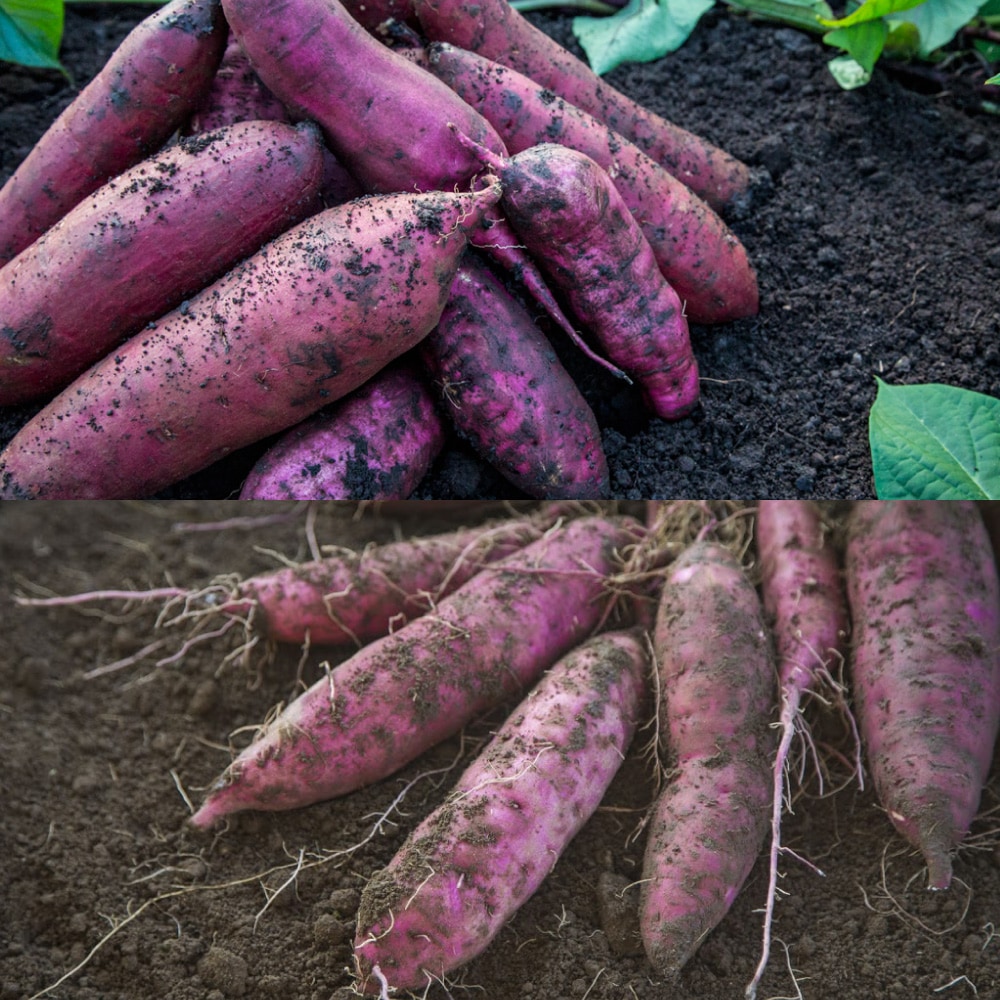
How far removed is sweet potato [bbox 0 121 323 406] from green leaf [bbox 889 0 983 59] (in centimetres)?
111

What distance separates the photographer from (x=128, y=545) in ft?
4.93

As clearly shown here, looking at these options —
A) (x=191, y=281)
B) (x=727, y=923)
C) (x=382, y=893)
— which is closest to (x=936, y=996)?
(x=727, y=923)

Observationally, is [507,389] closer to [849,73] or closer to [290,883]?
[290,883]

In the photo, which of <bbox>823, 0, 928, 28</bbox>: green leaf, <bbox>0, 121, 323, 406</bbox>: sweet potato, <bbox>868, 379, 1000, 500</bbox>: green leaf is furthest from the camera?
<bbox>823, 0, 928, 28</bbox>: green leaf

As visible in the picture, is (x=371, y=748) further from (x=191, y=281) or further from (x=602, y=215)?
(x=602, y=215)

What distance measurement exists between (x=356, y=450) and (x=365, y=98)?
0.45 m

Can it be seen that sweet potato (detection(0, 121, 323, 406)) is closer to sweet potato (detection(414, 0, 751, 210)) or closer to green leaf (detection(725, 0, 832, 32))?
sweet potato (detection(414, 0, 751, 210))

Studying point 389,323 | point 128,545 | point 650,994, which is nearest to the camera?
point 650,994

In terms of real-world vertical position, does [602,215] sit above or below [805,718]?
above

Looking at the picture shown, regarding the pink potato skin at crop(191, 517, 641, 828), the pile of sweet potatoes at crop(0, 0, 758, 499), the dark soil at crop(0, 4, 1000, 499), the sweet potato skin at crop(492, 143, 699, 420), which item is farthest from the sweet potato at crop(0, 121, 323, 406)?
the pink potato skin at crop(191, 517, 641, 828)

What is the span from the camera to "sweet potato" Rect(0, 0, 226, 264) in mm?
1211

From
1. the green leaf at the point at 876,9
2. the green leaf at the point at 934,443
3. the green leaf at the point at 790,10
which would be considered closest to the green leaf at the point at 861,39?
the green leaf at the point at 876,9

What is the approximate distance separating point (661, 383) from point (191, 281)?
656mm

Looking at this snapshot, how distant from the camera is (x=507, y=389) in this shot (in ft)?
4.06
